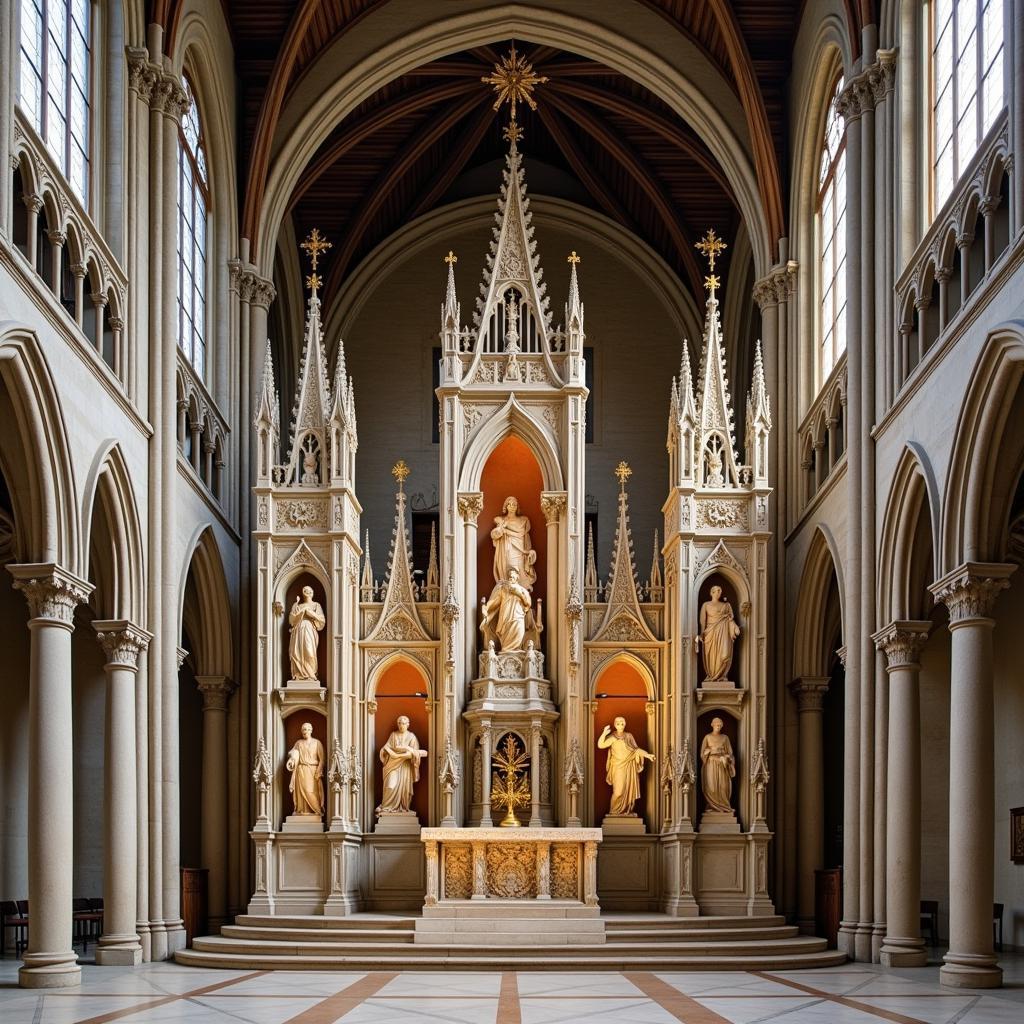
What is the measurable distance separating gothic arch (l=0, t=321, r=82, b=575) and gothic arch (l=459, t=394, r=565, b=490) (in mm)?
9874

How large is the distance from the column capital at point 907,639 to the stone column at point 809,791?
243 inches

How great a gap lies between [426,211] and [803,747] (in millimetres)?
16082

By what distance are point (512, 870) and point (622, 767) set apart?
3.09 m

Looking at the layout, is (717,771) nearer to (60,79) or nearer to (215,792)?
(215,792)

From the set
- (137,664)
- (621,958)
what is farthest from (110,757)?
(621,958)

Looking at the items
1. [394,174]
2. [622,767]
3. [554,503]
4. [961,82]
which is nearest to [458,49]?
[394,174]

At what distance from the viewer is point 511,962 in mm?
21203

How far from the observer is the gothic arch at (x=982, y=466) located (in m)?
16.8

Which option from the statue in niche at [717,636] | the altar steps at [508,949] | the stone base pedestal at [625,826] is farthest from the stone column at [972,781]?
the stone base pedestal at [625,826]

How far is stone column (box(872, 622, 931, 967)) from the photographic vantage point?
20.3m

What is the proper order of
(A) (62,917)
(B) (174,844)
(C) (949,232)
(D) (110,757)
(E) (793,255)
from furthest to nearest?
(E) (793,255)
(B) (174,844)
(D) (110,757)
(C) (949,232)
(A) (62,917)

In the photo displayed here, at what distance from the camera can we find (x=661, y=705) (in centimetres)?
2698

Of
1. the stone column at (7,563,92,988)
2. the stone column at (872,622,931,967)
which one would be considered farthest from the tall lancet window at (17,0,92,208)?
the stone column at (872,622,931,967)

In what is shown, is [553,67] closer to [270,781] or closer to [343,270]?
[343,270]
